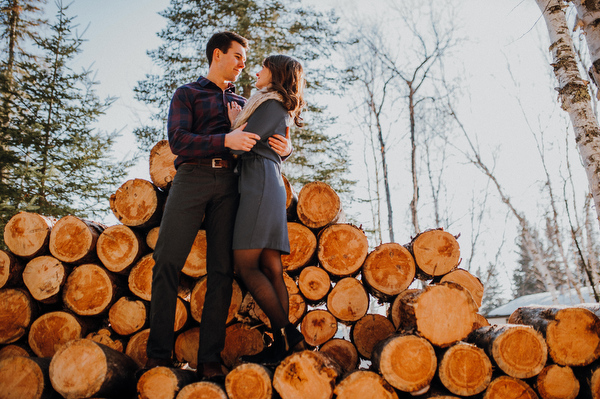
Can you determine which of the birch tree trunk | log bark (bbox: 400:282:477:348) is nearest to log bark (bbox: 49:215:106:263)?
log bark (bbox: 400:282:477:348)

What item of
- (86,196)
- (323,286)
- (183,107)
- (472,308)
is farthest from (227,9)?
(472,308)

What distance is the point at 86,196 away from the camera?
6.30 metres

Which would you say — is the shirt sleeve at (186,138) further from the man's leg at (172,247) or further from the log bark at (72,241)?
the log bark at (72,241)

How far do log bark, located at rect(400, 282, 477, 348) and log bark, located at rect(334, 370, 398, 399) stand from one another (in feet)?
1.09

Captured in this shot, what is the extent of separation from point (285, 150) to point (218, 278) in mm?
855

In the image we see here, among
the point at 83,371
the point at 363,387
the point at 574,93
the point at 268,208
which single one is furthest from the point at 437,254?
the point at 83,371

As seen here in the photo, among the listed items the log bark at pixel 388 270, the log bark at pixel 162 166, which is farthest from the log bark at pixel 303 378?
the log bark at pixel 162 166

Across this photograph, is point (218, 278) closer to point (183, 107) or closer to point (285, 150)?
point (285, 150)

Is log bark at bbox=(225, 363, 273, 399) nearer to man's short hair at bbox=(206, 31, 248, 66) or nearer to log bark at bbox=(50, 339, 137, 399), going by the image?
log bark at bbox=(50, 339, 137, 399)

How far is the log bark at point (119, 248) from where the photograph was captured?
98.3 inches

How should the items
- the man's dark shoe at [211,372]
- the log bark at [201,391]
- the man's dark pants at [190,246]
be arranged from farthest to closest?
1. the man's dark pants at [190,246]
2. the man's dark shoe at [211,372]
3. the log bark at [201,391]

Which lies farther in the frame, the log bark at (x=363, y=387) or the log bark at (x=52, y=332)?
the log bark at (x=52, y=332)

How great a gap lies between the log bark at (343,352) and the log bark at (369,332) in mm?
57

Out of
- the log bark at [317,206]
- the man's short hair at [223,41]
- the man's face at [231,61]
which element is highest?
the man's short hair at [223,41]
